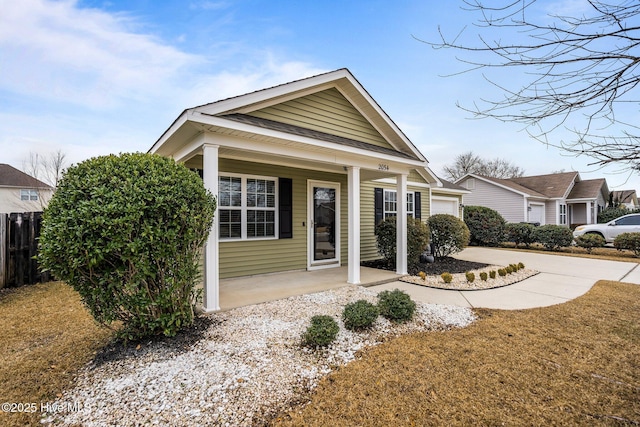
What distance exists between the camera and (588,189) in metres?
21.2

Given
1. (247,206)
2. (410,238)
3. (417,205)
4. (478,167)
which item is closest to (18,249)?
(247,206)

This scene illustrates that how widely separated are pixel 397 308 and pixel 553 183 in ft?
77.8

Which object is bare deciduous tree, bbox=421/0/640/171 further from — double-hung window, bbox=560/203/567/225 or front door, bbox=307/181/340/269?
double-hung window, bbox=560/203/567/225

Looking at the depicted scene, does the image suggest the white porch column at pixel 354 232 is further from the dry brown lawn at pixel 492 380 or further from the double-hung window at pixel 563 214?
the double-hung window at pixel 563 214

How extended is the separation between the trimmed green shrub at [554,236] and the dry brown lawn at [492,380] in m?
10.3

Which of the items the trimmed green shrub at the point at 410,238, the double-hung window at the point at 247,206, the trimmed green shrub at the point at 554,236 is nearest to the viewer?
the double-hung window at the point at 247,206

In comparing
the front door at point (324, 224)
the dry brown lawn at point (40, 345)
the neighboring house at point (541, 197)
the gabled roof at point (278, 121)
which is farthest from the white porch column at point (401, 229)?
the neighboring house at point (541, 197)

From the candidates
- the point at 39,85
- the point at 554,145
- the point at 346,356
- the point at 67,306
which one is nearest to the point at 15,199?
the point at 39,85

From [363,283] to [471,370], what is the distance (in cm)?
333

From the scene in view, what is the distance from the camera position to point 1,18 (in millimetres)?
6133

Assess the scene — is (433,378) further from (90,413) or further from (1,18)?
(1,18)

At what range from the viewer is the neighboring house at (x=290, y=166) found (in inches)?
174

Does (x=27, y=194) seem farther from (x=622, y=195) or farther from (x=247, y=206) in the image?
(x=622, y=195)

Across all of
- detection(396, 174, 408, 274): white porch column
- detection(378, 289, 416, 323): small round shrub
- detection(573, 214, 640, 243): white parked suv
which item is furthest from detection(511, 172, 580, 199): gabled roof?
detection(378, 289, 416, 323): small round shrub
